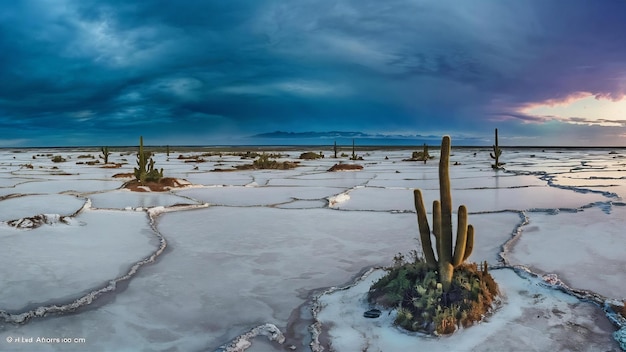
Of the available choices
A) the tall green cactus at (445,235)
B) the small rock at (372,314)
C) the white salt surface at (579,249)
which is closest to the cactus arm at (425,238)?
the tall green cactus at (445,235)

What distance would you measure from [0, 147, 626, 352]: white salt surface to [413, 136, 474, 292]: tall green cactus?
0.56 m

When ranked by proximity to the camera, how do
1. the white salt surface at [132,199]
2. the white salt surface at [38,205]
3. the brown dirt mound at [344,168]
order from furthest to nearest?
the brown dirt mound at [344,168] < the white salt surface at [132,199] < the white salt surface at [38,205]

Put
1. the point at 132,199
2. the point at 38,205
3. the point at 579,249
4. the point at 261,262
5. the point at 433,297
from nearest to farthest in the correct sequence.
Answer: the point at 433,297 < the point at 261,262 < the point at 579,249 < the point at 38,205 < the point at 132,199

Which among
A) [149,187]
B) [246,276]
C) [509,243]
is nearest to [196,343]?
[246,276]

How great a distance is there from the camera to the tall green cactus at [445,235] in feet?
13.9

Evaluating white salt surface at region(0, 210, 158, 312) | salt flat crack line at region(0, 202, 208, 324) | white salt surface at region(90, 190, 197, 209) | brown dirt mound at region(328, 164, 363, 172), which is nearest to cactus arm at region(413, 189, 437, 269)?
salt flat crack line at region(0, 202, 208, 324)

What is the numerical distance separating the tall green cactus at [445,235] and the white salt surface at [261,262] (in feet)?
1.84

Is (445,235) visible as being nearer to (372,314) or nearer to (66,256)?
(372,314)

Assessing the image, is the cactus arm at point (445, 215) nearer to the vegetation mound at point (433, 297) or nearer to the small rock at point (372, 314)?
the vegetation mound at point (433, 297)

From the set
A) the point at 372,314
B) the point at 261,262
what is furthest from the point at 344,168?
the point at 372,314

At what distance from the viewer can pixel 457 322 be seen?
381 centimetres

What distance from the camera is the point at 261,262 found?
5.80 metres

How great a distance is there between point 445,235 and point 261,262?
7.92ft

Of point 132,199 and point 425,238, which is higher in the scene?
point 425,238
